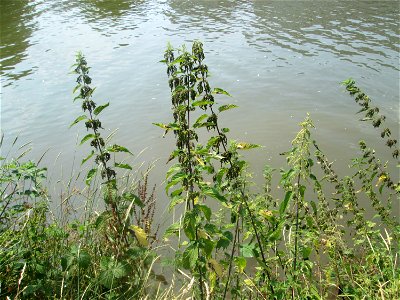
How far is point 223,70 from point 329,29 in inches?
211

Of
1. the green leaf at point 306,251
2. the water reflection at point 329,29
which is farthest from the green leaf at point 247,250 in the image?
the water reflection at point 329,29

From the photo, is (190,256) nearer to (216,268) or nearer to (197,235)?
(197,235)

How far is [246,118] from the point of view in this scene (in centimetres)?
907

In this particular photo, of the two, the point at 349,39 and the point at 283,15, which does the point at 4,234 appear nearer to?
the point at 349,39

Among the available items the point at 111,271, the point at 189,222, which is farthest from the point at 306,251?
the point at 111,271

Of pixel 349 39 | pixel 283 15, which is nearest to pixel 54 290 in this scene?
pixel 349 39

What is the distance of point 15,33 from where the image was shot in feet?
54.0

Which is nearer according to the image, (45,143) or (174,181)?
(174,181)

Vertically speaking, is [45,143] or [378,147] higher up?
[378,147]

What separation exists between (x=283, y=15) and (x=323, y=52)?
494 cm

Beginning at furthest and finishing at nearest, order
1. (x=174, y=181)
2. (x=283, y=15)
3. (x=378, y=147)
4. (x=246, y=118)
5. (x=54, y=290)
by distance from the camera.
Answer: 1. (x=283, y=15)
2. (x=246, y=118)
3. (x=378, y=147)
4. (x=54, y=290)
5. (x=174, y=181)

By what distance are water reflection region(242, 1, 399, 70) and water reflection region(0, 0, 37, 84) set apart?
7.90 meters

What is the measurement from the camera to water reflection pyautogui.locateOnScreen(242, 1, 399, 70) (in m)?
12.5

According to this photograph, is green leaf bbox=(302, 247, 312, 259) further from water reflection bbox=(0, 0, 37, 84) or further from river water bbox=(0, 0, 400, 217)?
water reflection bbox=(0, 0, 37, 84)
